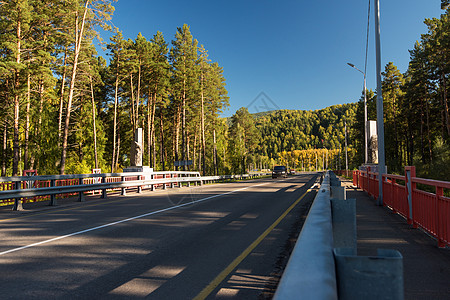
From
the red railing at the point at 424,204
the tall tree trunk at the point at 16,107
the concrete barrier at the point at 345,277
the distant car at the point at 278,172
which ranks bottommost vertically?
the distant car at the point at 278,172

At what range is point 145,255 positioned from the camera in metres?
5.73

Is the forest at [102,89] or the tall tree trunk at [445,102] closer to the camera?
the forest at [102,89]


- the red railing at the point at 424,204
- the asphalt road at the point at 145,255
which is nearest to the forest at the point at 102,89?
the asphalt road at the point at 145,255

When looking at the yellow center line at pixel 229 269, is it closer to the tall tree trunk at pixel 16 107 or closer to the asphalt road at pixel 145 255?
the asphalt road at pixel 145 255

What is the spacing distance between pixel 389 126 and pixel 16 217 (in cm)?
7861

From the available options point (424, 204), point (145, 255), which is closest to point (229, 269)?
point (145, 255)

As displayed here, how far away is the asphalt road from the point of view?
13.6 feet

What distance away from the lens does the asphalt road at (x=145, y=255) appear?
4141mm

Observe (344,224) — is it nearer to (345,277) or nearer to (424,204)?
(345,277)

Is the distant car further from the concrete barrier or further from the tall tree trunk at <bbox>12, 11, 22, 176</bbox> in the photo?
the concrete barrier

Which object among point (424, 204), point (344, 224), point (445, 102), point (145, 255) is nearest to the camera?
point (344, 224)

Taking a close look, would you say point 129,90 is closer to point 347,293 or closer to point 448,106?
point 448,106

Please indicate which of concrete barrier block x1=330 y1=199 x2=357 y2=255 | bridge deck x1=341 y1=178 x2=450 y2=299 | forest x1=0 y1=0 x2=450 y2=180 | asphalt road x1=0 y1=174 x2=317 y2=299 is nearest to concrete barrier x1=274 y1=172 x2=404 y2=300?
concrete barrier block x1=330 y1=199 x2=357 y2=255

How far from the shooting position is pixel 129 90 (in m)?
48.1
